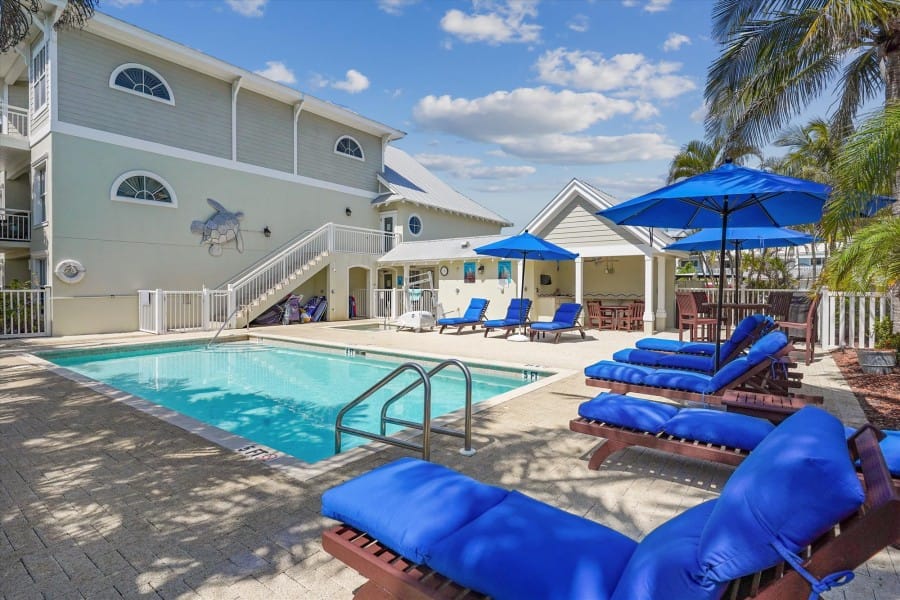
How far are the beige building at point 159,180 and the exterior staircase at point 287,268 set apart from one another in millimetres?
60

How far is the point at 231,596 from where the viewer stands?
2225 mm

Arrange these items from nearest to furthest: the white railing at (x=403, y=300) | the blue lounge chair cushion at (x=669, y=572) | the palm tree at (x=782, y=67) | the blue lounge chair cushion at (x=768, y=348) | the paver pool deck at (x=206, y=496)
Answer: the blue lounge chair cushion at (x=669, y=572), the paver pool deck at (x=206, y=496), the blue lounge chair cushion at (x=768, y=348), the palm tree at (x=782, y=67), the white railing at (x=403, y=300)

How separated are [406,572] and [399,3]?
51.0 ft

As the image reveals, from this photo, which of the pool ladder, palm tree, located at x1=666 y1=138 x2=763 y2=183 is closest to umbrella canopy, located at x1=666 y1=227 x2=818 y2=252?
the pool ladder

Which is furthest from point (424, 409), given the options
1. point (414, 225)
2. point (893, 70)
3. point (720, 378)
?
point (414, 225)

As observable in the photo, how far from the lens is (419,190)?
22.7 metres

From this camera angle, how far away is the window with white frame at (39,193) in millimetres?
12984

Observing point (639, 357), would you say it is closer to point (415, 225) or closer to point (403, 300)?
point (403, 300)

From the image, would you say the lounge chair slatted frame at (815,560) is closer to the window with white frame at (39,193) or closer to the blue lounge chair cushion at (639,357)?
the blue lounge chair cushion at (639,357)

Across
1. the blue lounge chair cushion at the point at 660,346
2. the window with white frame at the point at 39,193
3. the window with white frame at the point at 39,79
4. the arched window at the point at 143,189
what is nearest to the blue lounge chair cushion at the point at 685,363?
the blue lounge chair cushion at the point at 660,346

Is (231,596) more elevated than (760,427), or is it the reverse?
(760,427)

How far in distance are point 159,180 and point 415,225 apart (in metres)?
9.90

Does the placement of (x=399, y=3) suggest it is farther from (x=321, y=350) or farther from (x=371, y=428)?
(x=371, y=428)

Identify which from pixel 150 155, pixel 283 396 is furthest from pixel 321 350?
pixel 150 155
